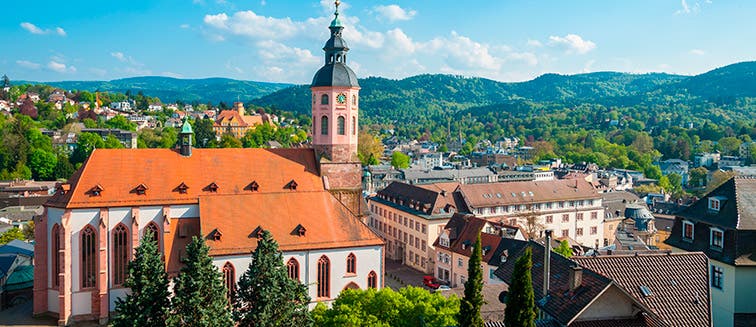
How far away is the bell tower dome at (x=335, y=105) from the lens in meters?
45.7

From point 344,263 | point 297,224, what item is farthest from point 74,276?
point 344,263

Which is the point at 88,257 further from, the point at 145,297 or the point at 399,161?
the point at 399,161

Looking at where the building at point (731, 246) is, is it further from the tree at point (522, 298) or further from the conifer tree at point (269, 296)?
the conifer tree at point (269, 296)

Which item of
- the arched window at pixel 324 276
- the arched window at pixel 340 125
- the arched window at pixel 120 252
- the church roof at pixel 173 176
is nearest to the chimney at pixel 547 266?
the arched window at pixel 324 276

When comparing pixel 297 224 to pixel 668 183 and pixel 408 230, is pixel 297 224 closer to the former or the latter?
pixel 408 230

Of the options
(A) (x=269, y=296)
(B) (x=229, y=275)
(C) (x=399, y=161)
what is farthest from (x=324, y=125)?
(C) (x=399, y=161)

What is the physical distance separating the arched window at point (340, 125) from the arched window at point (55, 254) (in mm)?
20439

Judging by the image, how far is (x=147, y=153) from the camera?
4259 centimetres

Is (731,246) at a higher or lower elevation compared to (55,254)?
higher

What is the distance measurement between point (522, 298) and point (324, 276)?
920 inches

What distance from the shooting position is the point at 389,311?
28500mm

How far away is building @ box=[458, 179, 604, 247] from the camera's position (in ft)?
234

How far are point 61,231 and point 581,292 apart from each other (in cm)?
3264

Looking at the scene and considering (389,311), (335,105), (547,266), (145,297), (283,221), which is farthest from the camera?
(335,105)
